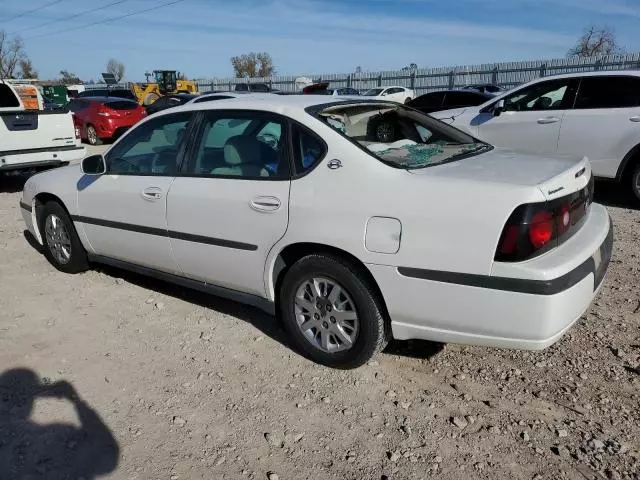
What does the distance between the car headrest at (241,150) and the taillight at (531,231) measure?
64.0 inches

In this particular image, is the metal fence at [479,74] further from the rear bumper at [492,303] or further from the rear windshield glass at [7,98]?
the rear bumper at [492,303]

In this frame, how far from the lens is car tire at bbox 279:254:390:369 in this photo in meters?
3.04

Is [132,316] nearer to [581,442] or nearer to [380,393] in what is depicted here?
[380,393]

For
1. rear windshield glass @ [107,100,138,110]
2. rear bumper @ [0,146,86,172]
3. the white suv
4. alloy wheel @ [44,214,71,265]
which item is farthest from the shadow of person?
rear windshield glass @ [107,100,138,110]

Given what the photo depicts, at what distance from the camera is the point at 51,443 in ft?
9.00

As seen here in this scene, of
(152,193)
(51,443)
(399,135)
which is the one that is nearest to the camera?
(51,443)

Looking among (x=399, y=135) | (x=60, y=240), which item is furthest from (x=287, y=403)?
(x=60, y=240)

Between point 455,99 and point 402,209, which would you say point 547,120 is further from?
point 455,99

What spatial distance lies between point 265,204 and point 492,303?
142 cm

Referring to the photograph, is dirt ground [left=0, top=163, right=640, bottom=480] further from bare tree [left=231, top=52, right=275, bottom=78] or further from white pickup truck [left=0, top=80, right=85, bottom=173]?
bare tree [left=231, top=52, right=275, bottom=78]

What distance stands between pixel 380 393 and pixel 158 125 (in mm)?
2551

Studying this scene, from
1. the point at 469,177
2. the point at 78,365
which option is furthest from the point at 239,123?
the point at 78,365

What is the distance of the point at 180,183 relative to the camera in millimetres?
3781

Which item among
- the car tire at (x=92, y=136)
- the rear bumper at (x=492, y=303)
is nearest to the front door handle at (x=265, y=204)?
the rear bumper at (x=492, y=303)
